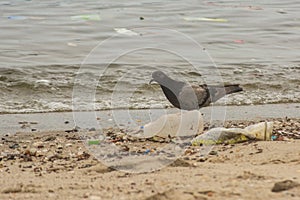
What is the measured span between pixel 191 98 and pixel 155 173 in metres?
2.34

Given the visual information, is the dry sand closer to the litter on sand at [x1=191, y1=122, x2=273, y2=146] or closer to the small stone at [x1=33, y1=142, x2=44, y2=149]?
the small stone at [x1=33, y1=142, x2=44, y2=149]

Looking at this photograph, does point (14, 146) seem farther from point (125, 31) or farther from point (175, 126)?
point (125, 31)

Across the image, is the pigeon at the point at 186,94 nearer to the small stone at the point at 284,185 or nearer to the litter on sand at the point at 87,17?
the small stone at the point at 284,185

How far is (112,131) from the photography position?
22.7 feet

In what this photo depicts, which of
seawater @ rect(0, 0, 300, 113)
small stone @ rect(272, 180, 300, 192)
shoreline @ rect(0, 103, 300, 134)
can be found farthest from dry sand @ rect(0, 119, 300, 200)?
seawater @ rect(0, 0, 300, 113)

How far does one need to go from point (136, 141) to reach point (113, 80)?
3624 millimetres

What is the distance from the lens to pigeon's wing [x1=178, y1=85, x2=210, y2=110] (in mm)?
6887

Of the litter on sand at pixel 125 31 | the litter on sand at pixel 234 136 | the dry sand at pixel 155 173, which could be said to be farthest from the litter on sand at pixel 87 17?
the litter on sand at pixel 234 136

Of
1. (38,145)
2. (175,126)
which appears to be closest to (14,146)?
(38,145)

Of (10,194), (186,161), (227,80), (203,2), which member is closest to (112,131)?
(186,161)

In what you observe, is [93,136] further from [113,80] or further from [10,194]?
[113,80]

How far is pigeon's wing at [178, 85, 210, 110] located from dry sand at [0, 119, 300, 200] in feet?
2.67

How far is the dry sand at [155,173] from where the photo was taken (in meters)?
3.95

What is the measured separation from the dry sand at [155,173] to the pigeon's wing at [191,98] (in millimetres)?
813
